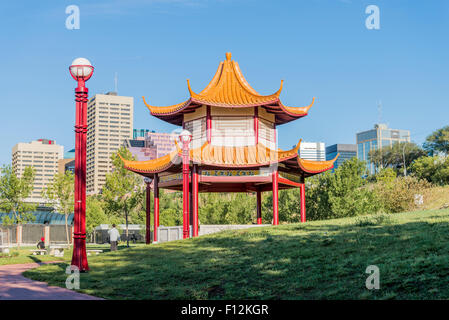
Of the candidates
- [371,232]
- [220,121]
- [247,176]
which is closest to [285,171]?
[247,176]

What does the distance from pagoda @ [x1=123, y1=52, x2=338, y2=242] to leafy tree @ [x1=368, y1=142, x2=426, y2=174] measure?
74.9 meters

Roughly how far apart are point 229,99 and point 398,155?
8552 centimetres

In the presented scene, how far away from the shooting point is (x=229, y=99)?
25.6 metres

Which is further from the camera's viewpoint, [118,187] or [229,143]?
[118,187]

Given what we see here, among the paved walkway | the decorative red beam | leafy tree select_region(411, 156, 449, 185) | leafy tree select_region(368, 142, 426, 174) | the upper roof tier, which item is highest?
leafy tree select_region(368, 142, 426, 174)

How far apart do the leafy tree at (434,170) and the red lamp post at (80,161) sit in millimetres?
58168

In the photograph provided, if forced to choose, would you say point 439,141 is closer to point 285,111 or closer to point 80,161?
point 285,111

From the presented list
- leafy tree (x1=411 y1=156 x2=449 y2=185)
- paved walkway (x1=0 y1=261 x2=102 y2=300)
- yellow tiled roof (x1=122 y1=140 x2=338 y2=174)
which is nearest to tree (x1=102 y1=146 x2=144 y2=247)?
yellow tiled roof (x1=122 y1=140 x2=338 y2=174)

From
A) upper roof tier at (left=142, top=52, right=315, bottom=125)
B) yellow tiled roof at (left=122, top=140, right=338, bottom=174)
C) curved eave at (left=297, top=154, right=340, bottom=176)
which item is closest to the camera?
yellow tiled roof at (left=122, top=140, right=338, bottom=174)

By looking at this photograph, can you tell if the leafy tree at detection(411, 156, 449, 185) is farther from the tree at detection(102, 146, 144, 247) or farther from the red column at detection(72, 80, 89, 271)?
the red column at detection(72, 80, 89, 271)

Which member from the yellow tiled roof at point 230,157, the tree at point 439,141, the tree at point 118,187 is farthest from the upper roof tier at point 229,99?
the tree at point 439,141

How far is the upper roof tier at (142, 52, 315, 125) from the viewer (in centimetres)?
2483

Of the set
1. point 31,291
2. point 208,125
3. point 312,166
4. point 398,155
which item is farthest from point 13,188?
point 398,155
